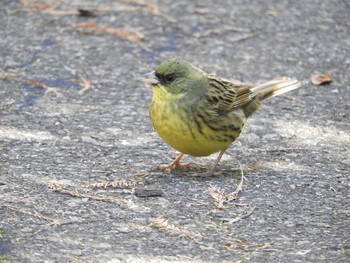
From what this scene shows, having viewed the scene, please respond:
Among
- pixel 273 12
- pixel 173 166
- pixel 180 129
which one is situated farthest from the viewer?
pixel 273 12

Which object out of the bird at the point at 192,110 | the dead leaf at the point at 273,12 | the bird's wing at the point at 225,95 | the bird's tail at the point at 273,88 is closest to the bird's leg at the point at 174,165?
the bird at the point at 192,110

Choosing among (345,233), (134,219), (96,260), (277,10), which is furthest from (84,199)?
(277,10)

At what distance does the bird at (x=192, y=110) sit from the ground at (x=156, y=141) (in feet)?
0.92

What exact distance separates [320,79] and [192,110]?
260 centimetres

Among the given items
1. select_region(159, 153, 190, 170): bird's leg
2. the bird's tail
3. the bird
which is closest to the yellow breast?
the bird

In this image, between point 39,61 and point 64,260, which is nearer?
point 64,260

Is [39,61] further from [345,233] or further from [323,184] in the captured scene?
[345,233]

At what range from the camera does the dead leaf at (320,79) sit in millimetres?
8445

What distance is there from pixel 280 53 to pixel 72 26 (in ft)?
7.41

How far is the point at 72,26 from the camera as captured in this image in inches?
366

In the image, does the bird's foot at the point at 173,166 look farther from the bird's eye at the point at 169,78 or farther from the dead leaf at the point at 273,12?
the dead leaf at the point at 273,12

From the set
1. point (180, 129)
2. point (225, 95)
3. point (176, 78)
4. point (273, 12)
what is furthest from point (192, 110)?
point (273, 12)

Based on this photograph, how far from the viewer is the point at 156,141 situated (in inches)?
281

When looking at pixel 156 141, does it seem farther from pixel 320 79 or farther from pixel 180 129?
pixel 320 79
